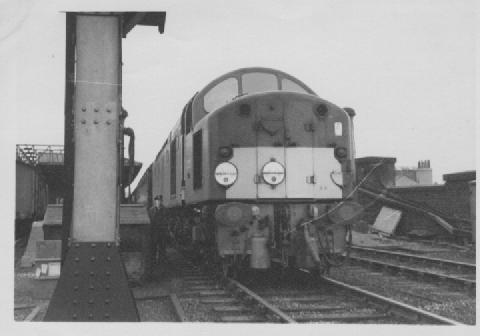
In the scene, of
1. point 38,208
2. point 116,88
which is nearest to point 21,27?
point 116,88

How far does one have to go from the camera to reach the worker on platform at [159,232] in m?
8.73

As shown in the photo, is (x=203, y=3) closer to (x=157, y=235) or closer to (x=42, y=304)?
(x=42, y=304)

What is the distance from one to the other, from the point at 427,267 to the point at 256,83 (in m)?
4.35

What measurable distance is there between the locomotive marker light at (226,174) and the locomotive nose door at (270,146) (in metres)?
0.30

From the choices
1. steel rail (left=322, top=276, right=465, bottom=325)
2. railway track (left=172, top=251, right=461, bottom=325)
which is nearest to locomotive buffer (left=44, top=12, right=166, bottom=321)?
railway track (left=172, top=251, right=461, bottom=325)

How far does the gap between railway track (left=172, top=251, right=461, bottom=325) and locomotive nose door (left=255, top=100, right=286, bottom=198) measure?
1166 millimetres

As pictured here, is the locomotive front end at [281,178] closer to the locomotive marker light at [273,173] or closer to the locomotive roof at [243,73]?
the locomotive marker light at [273,173]

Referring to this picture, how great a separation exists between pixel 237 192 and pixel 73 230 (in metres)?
2.75

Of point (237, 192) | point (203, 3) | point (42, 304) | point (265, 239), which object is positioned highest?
point (203, 3)

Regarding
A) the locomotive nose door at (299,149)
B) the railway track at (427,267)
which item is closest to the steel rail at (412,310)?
the locomotive nose door at (299,149)

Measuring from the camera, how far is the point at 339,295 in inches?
238

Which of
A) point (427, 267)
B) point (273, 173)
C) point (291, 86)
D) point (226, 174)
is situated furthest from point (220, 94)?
point (427, 267)

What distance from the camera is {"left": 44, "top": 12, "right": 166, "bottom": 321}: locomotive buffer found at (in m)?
3.75

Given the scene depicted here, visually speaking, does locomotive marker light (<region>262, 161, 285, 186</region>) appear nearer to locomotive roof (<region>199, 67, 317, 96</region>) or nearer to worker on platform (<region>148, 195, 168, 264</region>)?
locomotive roof (<region>199, 67, 317, 96</region>)
